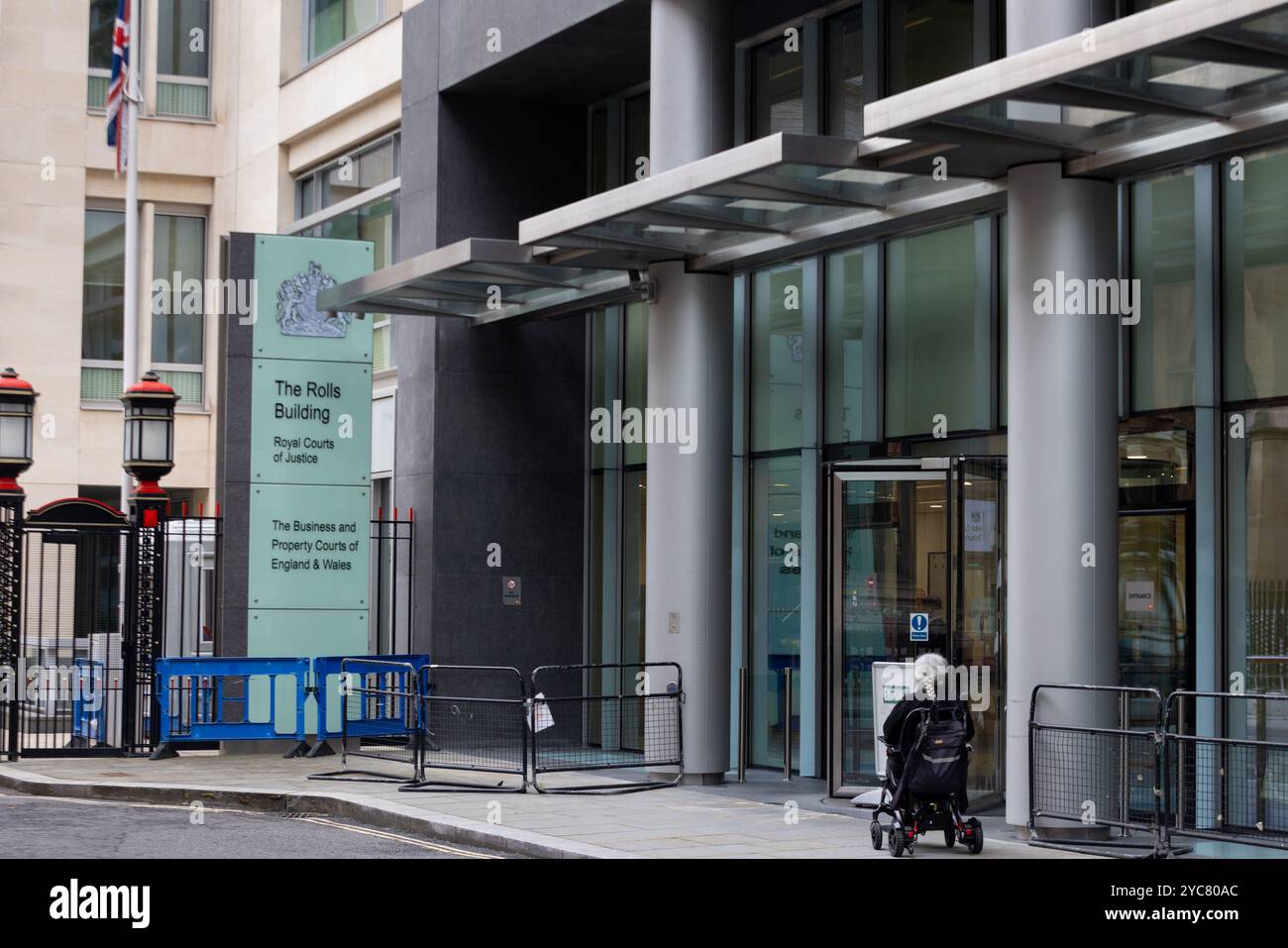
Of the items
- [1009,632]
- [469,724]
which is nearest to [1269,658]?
[1009,632]

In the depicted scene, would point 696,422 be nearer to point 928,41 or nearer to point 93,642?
point 928,41

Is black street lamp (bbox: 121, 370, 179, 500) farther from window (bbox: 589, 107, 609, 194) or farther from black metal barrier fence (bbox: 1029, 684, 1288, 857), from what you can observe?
black metal barrier fence (bbox: 1029, 684, 1288, 857)

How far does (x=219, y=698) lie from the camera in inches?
754

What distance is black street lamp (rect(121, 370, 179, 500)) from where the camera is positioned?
19984 mm

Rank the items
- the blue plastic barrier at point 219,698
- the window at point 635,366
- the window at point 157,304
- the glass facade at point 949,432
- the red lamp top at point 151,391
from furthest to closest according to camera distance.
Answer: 1. the window at point 157,304
2. the window at point 635,366
3. the red lamp top at point 151,391
4. the blue plastic barrier at point 219,698
5. the glass facade at point 949,432

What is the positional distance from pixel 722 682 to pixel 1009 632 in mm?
4337

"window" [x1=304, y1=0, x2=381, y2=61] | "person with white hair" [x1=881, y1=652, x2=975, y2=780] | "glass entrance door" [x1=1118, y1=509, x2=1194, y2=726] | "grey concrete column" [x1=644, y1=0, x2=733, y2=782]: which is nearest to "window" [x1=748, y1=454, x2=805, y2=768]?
"grey concrete column" [x1=644, y1=0, x2=733, y2=782]

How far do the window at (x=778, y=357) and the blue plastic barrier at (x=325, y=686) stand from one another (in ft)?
14.2

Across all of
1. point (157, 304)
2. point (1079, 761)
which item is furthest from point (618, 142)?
point (157, 304)

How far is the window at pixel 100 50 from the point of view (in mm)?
35344

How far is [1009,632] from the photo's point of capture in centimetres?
1335

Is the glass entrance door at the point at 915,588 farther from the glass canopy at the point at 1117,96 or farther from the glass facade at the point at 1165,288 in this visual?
the glass canopy at the point at 1117,96

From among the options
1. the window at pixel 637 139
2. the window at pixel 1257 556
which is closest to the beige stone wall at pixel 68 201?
the window at pixel 637 139

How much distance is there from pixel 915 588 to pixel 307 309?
7833 mm
